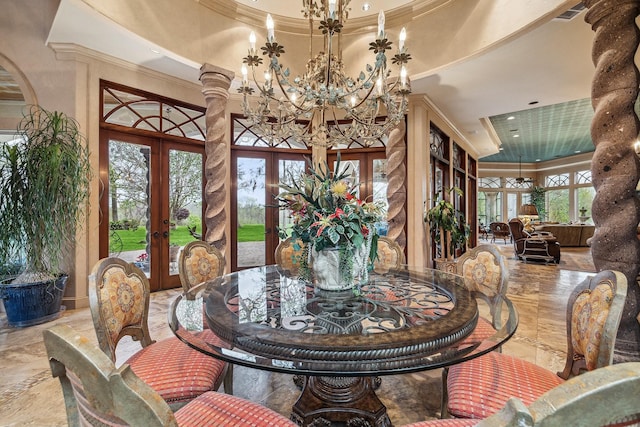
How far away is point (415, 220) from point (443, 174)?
2.24 m

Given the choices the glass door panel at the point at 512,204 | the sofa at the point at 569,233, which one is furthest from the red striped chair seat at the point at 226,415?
the glass door panel at the point at 512,204

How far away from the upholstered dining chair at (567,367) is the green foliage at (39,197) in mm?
3815

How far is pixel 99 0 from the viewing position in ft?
9.78

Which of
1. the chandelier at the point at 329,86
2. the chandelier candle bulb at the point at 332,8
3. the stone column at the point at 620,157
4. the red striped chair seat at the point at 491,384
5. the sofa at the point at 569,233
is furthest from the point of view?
the sofa at the point at 569,233

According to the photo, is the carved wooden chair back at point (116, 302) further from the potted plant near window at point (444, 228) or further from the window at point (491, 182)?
the window at point (491, 182)

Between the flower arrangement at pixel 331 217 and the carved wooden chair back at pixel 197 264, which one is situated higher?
the flower arrangement at pixel 331 217

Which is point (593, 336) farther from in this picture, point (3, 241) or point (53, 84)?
point (53, 84)

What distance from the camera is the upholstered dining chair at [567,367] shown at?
1078 mm

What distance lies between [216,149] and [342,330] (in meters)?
3.48

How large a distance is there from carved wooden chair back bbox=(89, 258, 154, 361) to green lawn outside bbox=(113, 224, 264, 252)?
115 inches

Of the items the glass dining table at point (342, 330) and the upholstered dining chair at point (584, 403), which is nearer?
the upholstered dining chair at point (584, 403)

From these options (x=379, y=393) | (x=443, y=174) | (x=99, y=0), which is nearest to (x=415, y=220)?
(x=443, y=174)

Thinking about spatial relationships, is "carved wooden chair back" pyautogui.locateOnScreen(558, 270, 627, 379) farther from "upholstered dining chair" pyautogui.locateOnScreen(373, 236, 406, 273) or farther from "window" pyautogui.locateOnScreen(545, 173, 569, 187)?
"window" pyautogui.locateOnScreen(545, 173, 569, 187)

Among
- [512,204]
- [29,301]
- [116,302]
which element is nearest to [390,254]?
[116,302]
